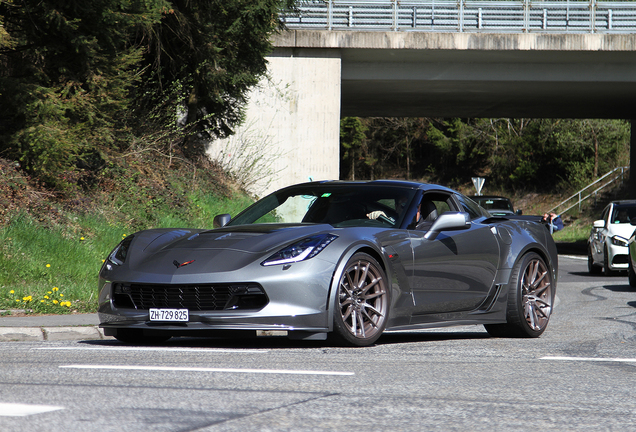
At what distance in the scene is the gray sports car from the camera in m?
6.19

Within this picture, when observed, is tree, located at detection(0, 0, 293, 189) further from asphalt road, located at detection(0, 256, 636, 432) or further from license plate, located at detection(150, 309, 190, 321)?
license plate, located at detection(150, 309, 190, 321)

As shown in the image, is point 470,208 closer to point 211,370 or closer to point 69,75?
point 211,370

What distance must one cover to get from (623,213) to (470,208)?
12.4 meters

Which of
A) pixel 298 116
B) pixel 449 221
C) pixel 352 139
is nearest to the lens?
pixel 449 221

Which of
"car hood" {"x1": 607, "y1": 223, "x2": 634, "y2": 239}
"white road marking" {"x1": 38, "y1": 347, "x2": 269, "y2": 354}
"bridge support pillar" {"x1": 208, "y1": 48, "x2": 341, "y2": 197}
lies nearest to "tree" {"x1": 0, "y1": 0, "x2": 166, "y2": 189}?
"white road marking" {"x1": 38, "y1": 347, "x2": 269, "y2": 354}

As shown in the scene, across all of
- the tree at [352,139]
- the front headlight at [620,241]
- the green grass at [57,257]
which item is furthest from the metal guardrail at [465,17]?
the tree at [352,139]

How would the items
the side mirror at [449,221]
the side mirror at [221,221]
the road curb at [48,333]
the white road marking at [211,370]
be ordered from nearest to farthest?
the white road marking at [211,370] < the side mirror at [449,221] < the side mirror at [221,221] < the road curb at [48,333]

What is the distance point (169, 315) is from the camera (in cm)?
625

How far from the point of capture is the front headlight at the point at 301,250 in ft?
20.5

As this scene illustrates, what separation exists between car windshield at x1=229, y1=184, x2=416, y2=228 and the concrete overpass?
18592mm

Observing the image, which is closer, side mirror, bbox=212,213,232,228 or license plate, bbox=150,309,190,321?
license plate, bbox=150,309,190,321

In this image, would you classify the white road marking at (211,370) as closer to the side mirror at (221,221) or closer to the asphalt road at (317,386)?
the asphalt road at (317,386)

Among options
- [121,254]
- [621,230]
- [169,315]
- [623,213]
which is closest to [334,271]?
[169,315]

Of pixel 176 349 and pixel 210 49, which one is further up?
pixel 210 49
